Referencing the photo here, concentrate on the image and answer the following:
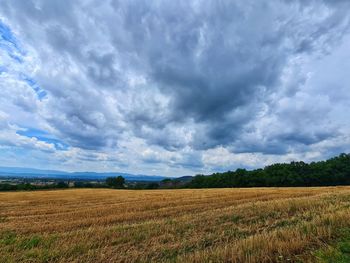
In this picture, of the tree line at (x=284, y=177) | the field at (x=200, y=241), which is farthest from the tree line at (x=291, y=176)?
the field at (x=200, y=241)

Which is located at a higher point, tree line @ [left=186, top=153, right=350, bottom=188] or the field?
tree line @ [left=186, top=153, right=350, bottom=188]

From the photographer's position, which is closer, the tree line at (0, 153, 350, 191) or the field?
the field

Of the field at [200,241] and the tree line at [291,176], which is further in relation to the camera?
the tree line at [291,176]

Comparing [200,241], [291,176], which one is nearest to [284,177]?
[291,176]

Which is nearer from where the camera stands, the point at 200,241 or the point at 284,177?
the point at 200,241

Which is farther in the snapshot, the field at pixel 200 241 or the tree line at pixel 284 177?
the tree line at pixel 284 177

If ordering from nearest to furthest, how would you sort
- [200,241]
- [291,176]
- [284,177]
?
[200,241] < [291,176] < [284,177]

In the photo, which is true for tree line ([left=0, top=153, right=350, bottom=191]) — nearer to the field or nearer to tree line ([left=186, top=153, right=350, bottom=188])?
tree line ([left=186, top=153, right=350, bottom=188])

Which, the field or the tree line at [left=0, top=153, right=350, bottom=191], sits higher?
the tree line at [left=0, top=153, right=350, bottom=191]

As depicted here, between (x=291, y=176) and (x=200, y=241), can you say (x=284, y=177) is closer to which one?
(x=291, y=176)

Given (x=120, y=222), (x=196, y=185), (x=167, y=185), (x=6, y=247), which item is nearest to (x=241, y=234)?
(x=120, y=222)

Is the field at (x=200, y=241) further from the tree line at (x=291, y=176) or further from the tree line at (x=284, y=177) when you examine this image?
the tree line at (x=291, y=176)

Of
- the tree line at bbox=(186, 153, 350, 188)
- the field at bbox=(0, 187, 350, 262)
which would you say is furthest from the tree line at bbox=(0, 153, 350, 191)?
the field at bbox=(0, 187, 350, 262)

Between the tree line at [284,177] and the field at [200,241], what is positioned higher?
the tree line at [284,177]
